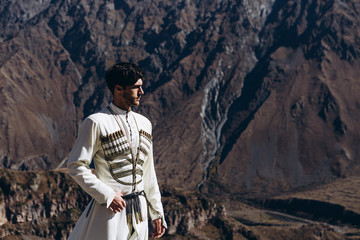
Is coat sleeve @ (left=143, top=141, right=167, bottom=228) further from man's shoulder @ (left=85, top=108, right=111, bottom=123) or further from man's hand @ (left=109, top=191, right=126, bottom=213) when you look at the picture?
man's shoulder @ (left=85, top=108, right=111, bottom=123)

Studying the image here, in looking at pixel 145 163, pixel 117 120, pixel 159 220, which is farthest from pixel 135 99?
pixel 159 220

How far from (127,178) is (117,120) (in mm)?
1158

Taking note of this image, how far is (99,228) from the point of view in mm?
10539

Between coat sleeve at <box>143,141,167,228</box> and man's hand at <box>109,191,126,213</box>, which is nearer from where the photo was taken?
man's hand at <box>109,191,126,213</box>

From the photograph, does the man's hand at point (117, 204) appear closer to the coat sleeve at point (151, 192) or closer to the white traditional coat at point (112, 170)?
the white traditional coat at point (112, 170)

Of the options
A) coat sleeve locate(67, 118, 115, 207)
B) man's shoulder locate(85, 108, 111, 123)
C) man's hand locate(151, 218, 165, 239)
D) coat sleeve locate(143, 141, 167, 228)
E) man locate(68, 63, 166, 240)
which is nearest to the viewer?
coat sleeve locate(67, 118, 115, 207)

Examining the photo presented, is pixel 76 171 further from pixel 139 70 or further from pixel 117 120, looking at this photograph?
pixel 139 70

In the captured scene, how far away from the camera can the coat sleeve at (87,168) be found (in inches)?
406

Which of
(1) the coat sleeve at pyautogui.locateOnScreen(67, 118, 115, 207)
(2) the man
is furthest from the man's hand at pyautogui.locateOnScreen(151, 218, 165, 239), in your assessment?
(1) the coat sleeve at pyautogui.locateOnScreen(67, 118, 115, 207)

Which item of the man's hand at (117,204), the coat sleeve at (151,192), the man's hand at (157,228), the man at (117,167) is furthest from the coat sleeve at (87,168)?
the man's hand at (157,228)

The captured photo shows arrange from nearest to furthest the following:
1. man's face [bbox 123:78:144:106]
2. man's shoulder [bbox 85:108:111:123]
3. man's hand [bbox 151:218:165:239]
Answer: man's shoulder [bbox 85:108:111:123] < man's face [bbox 123:78:144:106] < man's hand [bbox 151:218:165:239]

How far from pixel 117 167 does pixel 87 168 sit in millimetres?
653

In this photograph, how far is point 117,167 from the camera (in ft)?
35.7

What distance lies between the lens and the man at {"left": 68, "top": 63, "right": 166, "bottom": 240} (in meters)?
10.4
